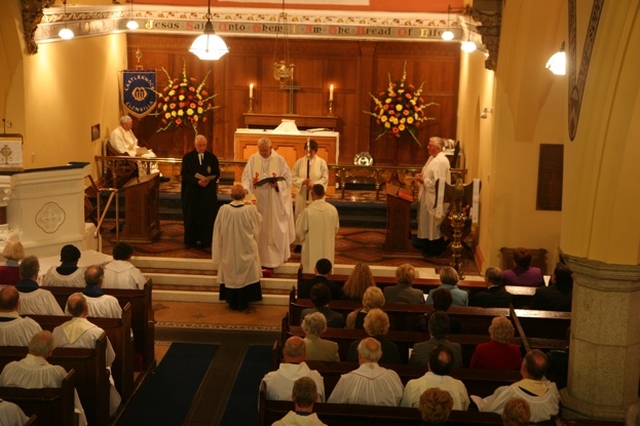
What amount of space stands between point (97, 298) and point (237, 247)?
10.7 ft

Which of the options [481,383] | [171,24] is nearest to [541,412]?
[481,383]

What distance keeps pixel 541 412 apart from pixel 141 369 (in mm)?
4761

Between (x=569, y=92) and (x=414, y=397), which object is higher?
(x=569, y=92)

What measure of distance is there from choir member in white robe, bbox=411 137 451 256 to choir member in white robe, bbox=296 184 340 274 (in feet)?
7.96

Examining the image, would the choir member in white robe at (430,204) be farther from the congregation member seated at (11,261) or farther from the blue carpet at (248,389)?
the congregation member seated at (11,261)

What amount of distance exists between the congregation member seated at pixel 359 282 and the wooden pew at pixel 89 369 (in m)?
2.62

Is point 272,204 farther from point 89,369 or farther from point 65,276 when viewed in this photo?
point 89,369

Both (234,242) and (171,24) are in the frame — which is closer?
(234,242)

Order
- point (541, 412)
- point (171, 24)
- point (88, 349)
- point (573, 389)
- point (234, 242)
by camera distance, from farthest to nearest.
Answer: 1. point (171, 24)
2. point (234, 242)
3. point (88, 349)
4. point (573, 389)
5. point (541, 412)

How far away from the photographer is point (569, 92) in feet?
24.6

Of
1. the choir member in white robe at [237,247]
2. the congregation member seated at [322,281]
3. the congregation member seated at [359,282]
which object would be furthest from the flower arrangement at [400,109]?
the congregation member seated at [359,282]

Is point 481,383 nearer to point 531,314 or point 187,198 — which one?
point 531,314

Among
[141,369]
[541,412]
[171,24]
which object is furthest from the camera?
[171,24]

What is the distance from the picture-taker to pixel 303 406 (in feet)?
20.4
